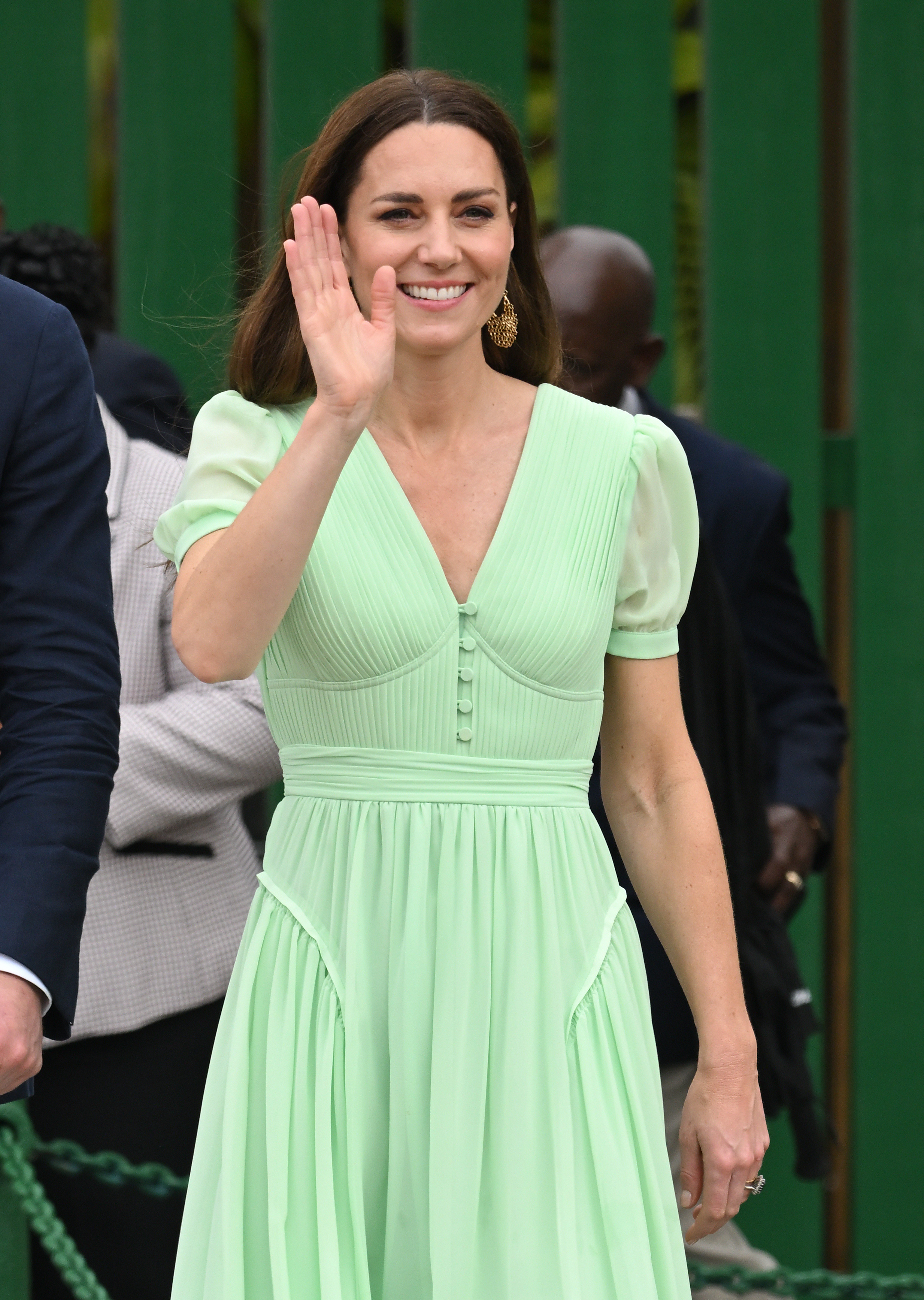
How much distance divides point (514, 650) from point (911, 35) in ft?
9.66

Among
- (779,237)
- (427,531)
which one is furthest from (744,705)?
(779,237)

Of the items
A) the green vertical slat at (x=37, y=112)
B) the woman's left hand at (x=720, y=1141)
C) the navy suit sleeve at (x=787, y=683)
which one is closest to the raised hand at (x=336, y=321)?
the woman's left hand at (x=720, y=1141)

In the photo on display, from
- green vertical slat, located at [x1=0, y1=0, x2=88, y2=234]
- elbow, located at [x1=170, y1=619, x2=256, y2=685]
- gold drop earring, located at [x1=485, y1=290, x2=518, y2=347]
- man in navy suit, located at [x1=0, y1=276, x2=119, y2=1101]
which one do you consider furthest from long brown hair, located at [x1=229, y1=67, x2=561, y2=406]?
green vertical slat, located at [x1=0, y1=0, x2=88, y2=234]

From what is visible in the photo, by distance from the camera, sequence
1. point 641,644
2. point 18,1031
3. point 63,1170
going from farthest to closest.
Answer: point 63,1170, point 641,644, point 18,1031

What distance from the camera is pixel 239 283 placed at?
403 centimetres

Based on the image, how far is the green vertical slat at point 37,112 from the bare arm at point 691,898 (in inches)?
101

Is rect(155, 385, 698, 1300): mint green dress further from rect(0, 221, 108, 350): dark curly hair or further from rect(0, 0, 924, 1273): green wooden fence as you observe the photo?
rect(0, 0, 924, 1273): green wooden fence

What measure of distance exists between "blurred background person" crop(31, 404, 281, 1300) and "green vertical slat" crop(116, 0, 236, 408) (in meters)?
1.53

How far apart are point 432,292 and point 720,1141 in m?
0.99

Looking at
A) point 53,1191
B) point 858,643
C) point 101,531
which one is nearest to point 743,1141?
point 101,531

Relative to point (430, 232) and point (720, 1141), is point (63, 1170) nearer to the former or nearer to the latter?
point (720, 1141)

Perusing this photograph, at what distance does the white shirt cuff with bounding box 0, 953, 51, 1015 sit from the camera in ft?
5.59

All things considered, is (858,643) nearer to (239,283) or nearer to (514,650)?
(239,283)

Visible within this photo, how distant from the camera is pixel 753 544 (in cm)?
354
